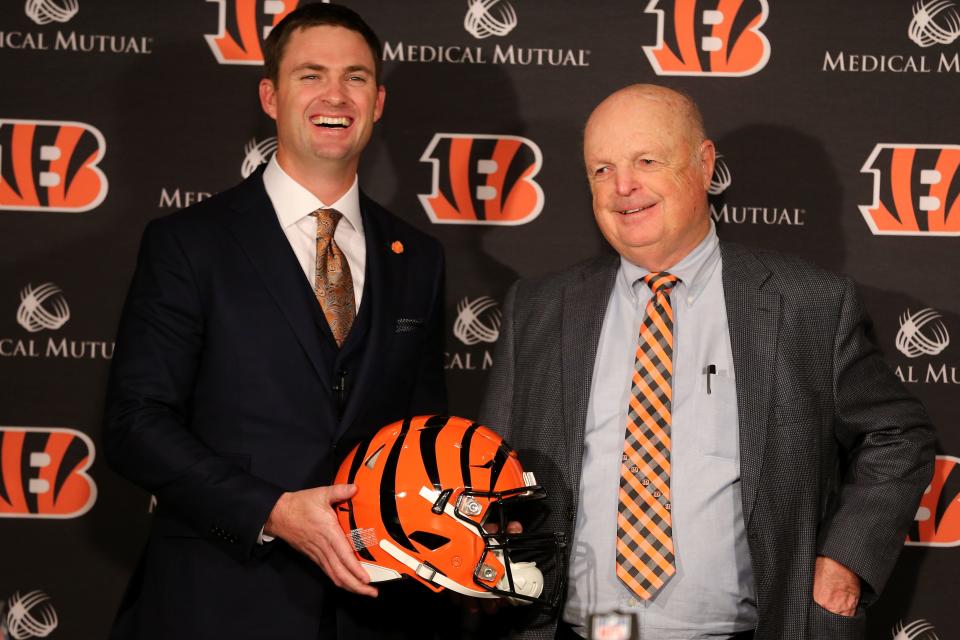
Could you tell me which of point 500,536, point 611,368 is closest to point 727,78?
point 611,368

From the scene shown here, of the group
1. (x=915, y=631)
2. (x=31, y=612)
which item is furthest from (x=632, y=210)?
(x=31, y=612)

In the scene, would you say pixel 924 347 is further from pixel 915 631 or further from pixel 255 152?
pixel 255 152

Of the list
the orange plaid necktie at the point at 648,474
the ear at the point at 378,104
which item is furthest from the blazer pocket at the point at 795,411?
the ear at the point at 378,104

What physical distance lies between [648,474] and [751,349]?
43cm

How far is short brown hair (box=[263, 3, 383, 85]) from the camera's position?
3.11 metres

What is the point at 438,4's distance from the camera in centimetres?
383

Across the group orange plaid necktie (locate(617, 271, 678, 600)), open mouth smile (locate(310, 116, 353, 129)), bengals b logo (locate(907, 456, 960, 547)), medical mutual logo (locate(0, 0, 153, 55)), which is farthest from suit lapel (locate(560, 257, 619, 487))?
medical mutual logo (locate(0, 0, 153, 55))

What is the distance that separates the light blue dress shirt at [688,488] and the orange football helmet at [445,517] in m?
0.13

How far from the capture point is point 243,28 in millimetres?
3838

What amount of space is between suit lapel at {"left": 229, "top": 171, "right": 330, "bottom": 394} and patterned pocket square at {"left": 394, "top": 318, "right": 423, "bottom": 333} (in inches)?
10.1

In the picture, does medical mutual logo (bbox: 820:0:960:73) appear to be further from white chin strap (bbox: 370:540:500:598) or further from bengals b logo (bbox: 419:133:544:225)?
white chin strap (bbox: 370:540:500:598)

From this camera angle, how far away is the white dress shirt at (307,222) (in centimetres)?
302

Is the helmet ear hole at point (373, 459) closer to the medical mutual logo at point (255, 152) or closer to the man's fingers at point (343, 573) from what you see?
the man's fingers at point (343, 573)

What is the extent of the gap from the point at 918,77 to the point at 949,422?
1210 mm
